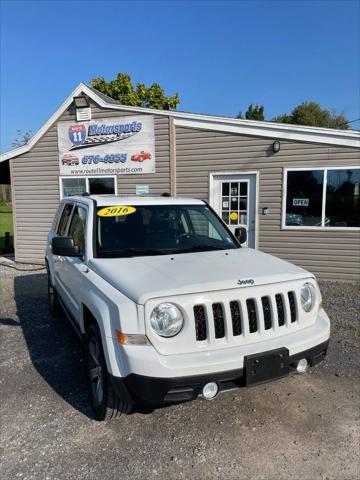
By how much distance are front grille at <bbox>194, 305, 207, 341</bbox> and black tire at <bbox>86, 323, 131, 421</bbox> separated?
0.70 metres

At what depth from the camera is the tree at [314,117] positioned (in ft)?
114

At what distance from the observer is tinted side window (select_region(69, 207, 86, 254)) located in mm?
3732

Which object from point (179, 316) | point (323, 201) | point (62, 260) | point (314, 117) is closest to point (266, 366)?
point (179, 316)

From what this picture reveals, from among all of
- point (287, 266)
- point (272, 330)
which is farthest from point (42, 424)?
point (287, 266)

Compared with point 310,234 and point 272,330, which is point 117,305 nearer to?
point 272,330

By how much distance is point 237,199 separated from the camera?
8.88 meters

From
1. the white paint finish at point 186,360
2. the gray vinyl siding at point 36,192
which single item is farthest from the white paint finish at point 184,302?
the gray vinyl siding at point 36,192

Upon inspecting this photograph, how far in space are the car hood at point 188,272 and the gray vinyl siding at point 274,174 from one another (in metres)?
5.23

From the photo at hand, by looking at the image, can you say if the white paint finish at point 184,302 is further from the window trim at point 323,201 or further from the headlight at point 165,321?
the window trim at point 323,201

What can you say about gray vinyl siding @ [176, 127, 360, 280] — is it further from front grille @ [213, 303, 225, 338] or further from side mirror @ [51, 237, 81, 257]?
front grille @ [213, 303, 225, 338]

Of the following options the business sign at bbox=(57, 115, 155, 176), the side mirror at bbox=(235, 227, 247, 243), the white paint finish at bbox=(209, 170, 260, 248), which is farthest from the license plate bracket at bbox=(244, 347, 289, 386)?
the business sign at bbox=(57, 115, 155, 176)

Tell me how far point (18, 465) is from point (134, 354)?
4.09ft

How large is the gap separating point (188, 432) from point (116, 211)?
86.3 inches

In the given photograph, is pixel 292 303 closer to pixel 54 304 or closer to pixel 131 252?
pixel 131 252
